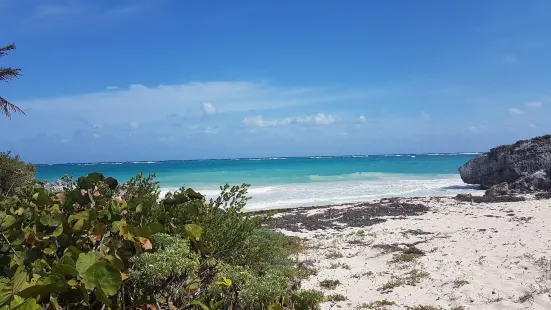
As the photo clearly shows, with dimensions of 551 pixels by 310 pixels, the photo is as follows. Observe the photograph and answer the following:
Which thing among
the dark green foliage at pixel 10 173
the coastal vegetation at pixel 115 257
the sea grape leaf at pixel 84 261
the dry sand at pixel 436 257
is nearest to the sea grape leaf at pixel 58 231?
the coastal vegetation at pixel 115 257

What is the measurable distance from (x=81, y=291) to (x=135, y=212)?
0.89m

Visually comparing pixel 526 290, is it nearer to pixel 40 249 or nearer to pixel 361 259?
pixel 361 259

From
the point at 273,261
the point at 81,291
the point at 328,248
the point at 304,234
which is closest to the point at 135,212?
the point at 81,291

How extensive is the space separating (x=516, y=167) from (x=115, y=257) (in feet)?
105

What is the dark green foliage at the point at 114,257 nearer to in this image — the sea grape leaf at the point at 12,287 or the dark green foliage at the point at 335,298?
the sea grape leaf at the point at 12,287

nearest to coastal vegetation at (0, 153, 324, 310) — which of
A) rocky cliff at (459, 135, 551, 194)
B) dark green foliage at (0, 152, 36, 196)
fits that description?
dark green foliage at (0, 152, 36, 196)

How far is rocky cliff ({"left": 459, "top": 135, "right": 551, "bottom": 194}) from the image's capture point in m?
Result: 25.9

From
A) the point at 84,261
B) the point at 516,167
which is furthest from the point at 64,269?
the point at 516,167

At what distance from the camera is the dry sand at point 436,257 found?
259 inches

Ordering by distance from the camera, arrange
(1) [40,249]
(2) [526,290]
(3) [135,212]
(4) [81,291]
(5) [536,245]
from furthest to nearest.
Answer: (5) [536,245]
(2) [526,290]
(3) [135,212]
(1) [40,249]
(4) [81,291]

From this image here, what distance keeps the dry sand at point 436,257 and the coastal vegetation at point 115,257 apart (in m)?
4.07

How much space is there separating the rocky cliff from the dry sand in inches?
345

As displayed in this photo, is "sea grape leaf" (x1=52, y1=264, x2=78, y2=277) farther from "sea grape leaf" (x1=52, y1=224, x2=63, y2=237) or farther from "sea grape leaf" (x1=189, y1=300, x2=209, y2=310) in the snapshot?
"sea grape leaf" (x1=189, y1=300, x2=209, y2=310)

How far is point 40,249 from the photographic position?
7.16 ft
